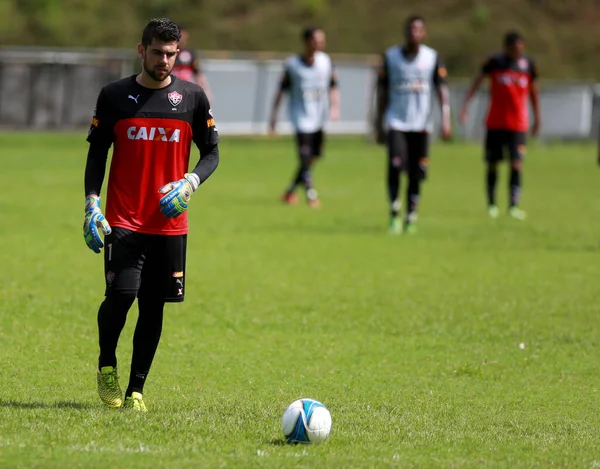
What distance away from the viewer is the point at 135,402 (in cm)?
725

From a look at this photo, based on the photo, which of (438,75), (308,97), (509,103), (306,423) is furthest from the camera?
(308,97)

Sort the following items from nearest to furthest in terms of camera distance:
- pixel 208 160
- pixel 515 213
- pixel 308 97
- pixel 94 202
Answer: pixel 94 202, pixel 208 160, pixel 515 213, pixel 308 97

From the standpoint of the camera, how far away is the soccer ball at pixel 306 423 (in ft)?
20.9

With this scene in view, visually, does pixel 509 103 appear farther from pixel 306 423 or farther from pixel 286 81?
pixel 306 423

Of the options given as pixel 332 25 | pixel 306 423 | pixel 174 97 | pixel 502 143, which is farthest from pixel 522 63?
pixel 332 25

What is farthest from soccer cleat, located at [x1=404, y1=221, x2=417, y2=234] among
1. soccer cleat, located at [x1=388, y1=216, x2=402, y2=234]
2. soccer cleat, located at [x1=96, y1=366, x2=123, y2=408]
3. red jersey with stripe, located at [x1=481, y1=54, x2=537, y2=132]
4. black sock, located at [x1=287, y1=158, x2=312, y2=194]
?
soccer cleat, located at [x1=96, y1=366, x2=123, y2=408]

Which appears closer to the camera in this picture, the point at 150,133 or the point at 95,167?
the point at 150,133

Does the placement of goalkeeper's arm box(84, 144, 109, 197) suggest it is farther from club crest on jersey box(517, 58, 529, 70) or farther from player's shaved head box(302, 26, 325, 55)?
player's shaved head box(302, 26, 325, 55)

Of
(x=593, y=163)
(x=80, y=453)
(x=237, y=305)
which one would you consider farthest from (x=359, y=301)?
(x=593, y=163)

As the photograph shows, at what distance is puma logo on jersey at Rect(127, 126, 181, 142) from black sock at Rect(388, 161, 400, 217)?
942 cm

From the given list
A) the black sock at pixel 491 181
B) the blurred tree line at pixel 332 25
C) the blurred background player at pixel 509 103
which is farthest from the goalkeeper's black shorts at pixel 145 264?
the blurred tree line at pixel 332 25

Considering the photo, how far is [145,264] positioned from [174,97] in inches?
38.2

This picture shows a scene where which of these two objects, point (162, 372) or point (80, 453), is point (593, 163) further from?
point (80, 453)

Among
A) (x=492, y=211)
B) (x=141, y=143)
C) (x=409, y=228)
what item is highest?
(x=141, y=143)
